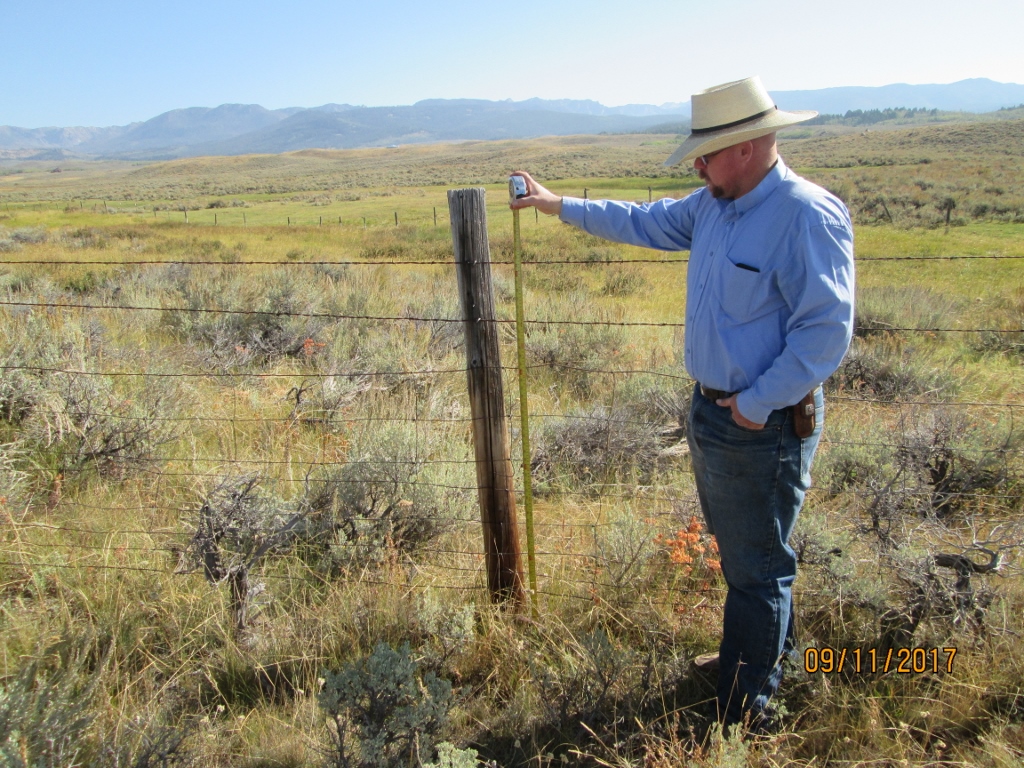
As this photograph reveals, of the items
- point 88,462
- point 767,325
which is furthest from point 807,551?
point 88,462

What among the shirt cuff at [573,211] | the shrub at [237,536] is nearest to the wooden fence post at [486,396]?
the shirt cuff at [573,211]

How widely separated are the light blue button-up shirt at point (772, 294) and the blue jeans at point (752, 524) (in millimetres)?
149

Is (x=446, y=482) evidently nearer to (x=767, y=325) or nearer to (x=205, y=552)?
(x=205, y=552)

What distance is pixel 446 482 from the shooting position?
3.93 m

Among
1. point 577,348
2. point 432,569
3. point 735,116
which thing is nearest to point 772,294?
point 735,116

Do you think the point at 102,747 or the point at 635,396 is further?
the point at 635,396

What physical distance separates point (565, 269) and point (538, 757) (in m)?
13.7

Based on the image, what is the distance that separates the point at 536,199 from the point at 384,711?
1970mm

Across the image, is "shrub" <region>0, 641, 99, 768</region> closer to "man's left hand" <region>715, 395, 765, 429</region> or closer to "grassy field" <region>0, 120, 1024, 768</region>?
"grassy field" <region>0, 120, 1024, 768</region>

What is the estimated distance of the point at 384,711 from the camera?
2236 millimetres

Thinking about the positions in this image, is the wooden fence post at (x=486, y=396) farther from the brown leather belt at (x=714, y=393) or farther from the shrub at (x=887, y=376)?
the shrub at (x=887, y=376)

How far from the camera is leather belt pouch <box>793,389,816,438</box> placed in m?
2.01

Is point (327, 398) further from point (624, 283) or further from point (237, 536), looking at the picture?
point (624, 283)
